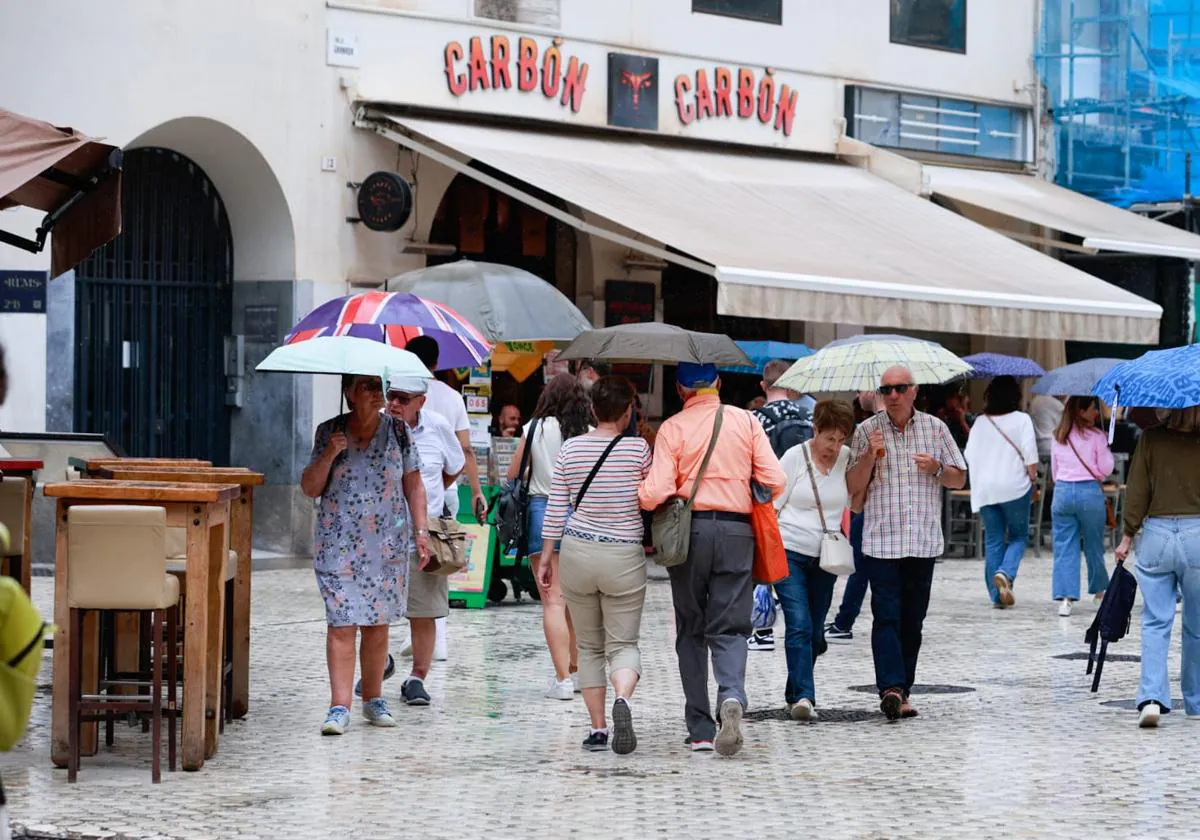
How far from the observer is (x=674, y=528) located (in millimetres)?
8906

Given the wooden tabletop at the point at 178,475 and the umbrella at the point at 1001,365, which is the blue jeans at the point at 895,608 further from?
the umbrella at the point at 1001,365

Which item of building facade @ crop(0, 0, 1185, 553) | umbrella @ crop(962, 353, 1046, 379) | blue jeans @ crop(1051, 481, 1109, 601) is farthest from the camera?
umbrella @ crop(962, 353, 1046, 379)

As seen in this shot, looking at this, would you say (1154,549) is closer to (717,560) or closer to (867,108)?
(717,560)

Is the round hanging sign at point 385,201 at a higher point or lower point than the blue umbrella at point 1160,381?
higher

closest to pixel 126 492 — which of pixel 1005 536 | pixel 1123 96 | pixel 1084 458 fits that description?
pixel 1084 458

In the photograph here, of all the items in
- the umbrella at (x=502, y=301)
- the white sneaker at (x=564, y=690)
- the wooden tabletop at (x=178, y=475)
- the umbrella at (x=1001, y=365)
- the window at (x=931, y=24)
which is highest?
the window at (x=931, y=24)

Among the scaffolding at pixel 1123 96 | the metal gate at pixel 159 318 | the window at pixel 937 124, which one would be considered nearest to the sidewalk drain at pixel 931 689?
the metal gate at pixel 159 318

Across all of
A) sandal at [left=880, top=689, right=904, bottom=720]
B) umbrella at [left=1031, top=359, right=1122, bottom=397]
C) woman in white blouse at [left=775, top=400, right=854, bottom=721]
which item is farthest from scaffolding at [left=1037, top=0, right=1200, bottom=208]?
sandal at [left=880, top=689, right=904, bottom=720]

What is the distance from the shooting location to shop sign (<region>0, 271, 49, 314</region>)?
50.1ft

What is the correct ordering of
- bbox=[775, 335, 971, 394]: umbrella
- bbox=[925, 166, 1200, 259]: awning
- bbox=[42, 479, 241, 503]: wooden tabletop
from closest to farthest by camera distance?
bbox=[42, 479, 241, 503]: wooden tabletop → bbox=[775, 335, 971, 394]: umbrella → bbox=[925, 166, 1200, 259]: awning

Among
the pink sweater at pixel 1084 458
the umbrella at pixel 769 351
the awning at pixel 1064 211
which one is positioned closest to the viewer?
the pink sweater at pixel 1084 458

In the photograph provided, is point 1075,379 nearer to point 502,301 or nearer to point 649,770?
point 502,301

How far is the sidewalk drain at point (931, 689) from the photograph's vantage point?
→ 11.2 m

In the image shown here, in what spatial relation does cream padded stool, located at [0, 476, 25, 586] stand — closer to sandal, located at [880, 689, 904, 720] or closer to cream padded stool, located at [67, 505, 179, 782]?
cream padded stool, located at [67, 505, 179, 782]
